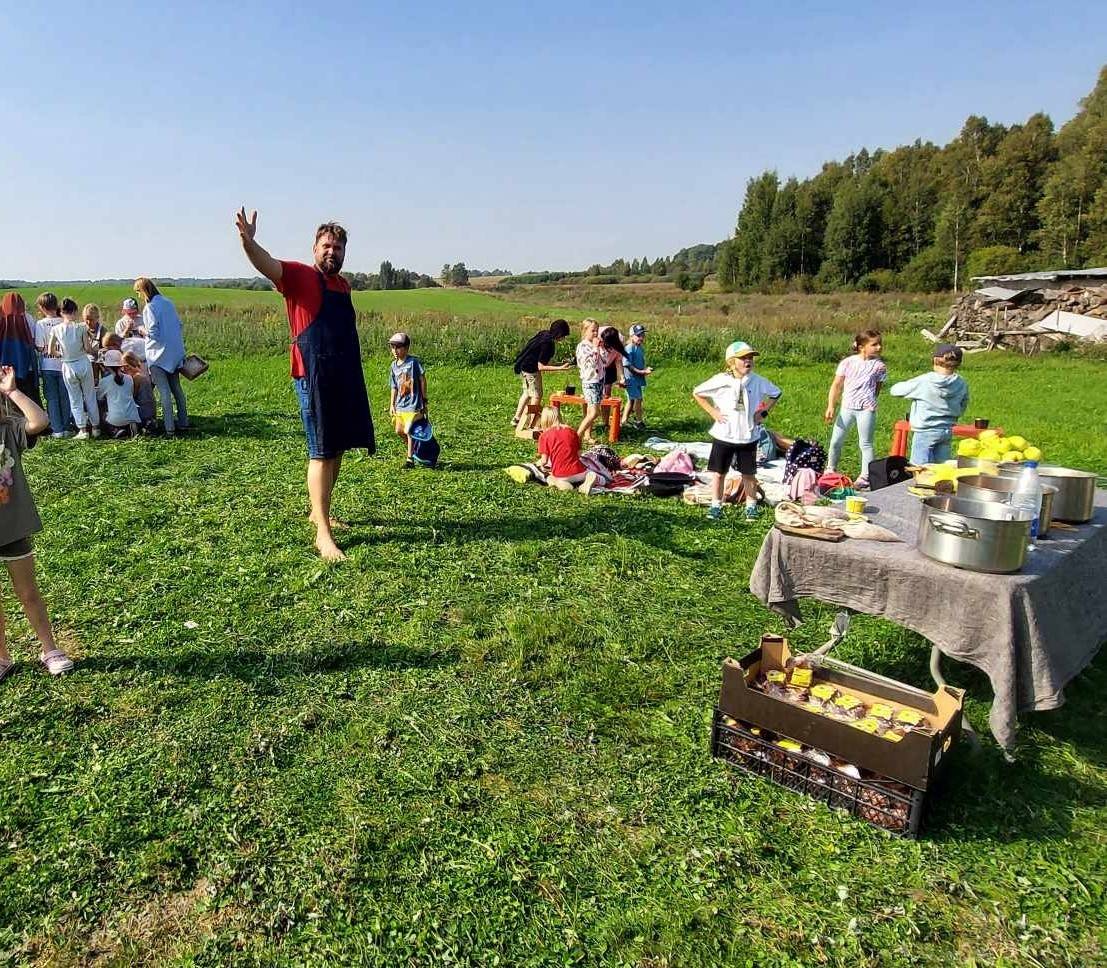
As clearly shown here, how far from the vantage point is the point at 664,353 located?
2206 cm

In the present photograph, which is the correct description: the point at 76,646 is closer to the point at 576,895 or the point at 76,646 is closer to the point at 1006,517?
the point at 576,895

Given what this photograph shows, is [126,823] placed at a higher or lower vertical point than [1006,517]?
lower

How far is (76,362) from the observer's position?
1036 cm

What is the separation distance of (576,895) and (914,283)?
72.9 meters

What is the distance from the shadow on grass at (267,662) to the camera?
4520mm

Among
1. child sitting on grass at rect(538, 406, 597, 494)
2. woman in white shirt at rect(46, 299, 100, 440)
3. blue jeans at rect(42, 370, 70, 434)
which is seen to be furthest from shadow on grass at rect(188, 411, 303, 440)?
child sitting on grass at rect(538, 406, 597, 494)

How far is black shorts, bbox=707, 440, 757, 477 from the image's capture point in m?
7.36

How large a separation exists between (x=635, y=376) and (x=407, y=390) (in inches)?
162

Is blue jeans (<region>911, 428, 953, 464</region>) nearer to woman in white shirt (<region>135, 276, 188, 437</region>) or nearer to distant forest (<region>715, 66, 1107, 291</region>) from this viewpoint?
woman in white shirt (<region>135, 276, 188, 437</region>)

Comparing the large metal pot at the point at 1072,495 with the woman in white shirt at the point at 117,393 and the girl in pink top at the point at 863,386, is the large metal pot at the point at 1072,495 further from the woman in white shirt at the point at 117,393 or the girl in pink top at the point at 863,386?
the woman in white shirt at the point at 117,393

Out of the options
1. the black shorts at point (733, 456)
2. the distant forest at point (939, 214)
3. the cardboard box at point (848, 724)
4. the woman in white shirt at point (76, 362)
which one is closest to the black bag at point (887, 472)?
the black shorts at point (733, 456)

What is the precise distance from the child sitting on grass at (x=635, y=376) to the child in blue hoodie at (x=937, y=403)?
15.6ft

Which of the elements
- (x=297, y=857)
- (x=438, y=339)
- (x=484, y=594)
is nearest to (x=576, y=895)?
(x=297, y=857)

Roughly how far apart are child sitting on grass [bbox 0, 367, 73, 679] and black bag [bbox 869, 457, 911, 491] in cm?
690
